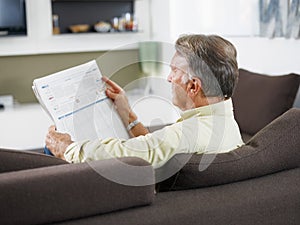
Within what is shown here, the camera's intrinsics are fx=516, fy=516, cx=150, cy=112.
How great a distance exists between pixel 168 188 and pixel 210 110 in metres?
0.27

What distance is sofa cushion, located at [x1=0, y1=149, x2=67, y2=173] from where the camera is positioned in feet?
4.33

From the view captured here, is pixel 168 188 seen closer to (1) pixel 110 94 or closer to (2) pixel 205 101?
(2) pixel 205 101

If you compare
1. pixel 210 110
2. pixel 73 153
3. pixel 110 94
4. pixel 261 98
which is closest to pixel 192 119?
pixel 210 110

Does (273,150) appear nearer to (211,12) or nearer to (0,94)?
(211,12)

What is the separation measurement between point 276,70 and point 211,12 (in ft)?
2.90

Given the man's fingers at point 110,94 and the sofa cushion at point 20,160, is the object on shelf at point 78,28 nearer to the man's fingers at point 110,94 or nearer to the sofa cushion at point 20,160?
the man's fingers at point 110,94

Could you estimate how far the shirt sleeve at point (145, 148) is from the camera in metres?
1.44

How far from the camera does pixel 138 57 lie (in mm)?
4875

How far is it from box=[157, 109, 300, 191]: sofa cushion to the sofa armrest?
0.13 metres

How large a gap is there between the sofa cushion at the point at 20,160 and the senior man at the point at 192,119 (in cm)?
13

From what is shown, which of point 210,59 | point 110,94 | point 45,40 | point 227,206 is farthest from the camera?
point 45,40

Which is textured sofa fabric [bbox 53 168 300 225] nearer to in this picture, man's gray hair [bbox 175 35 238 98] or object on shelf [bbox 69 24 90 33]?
man's gray hair [bbox 175 35 238 98]

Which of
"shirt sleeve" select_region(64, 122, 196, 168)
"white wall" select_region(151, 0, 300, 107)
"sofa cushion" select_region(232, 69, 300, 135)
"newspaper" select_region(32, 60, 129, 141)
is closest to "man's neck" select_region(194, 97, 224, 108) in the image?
"shirt sleeve" select_region(64, 122, 196, 168)

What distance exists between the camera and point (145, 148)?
1441 millimetres
